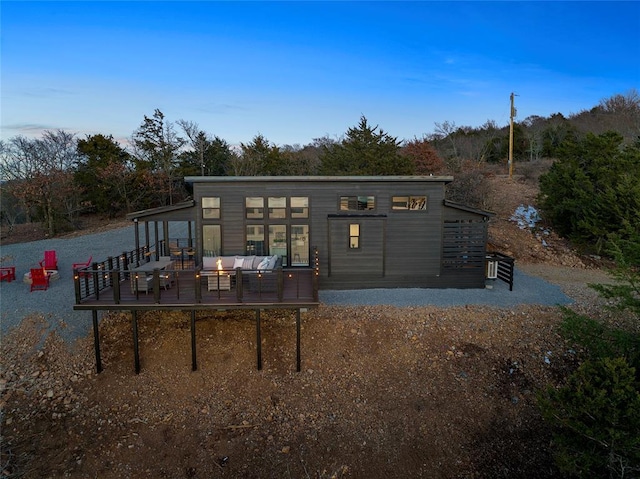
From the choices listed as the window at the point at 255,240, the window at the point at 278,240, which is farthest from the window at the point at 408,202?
the window at the point at 255,240

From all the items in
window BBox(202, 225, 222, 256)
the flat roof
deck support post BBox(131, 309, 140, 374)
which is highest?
the flat roof

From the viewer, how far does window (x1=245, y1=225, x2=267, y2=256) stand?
10.6 metres

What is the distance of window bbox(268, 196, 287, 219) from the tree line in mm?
13618

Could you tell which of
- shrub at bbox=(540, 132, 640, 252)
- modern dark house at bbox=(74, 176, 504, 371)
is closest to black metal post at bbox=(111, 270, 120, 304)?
modern dark house at bbox=(74, 176, 504, 371)

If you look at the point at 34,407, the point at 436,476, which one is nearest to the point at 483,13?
the point at 436,476

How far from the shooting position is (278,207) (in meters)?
10.6

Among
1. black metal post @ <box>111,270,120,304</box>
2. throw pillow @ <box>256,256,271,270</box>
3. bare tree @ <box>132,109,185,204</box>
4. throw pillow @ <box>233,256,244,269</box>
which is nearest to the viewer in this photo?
black metal post @ <box>111,270,120,304</box>

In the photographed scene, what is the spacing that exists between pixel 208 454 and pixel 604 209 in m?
16.4

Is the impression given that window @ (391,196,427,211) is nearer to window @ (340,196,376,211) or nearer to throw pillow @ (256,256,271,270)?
window @ (340,196,376,211)

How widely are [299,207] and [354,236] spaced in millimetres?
1934

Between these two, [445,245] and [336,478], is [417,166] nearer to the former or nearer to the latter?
[445,245]

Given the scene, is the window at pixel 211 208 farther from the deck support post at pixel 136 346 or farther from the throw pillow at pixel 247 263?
the deck support post at pixel 136 346

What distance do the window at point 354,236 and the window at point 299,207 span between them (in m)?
1.45

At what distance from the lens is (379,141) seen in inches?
1001
